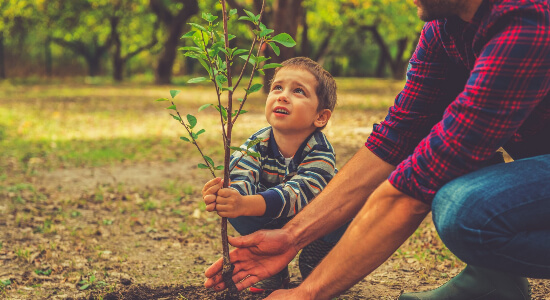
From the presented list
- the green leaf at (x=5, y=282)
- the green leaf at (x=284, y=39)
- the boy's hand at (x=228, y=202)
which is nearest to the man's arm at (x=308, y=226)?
the boy's hand at (x=228, y=202)

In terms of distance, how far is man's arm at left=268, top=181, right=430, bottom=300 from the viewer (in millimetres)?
1915

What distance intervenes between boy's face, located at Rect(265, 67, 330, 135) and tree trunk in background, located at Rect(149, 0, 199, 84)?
66.0 feet

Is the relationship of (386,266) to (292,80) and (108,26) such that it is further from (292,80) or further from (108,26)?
(108,26)

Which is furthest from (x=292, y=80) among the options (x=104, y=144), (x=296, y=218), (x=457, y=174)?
(x=104, y=144)

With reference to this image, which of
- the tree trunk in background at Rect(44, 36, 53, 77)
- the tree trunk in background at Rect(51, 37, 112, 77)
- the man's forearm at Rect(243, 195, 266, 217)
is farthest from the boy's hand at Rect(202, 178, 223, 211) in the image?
the tree trunk in background at Rect(51, 37, 112, 77)

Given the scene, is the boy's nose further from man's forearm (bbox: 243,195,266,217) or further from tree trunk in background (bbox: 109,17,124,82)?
tree trunk in background (bbox: 109,17,124,82)

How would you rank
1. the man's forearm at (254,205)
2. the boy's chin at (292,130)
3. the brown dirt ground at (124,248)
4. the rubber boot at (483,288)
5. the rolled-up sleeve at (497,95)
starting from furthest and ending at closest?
the brown dirt ground at (124,248), the boy's chin at (292,130), the rubber boot at (483,288), the man's forearm at (254,205), the rolled-up sleeve at (497,95)

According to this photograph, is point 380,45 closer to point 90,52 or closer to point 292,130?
point 90,52

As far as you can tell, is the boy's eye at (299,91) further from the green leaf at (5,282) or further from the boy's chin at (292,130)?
the green leaf at (5,282)

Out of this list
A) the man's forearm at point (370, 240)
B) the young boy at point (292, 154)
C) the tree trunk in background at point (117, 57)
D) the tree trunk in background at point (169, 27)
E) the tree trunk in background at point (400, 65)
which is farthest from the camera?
the tree trunk in background at point (400, 65)

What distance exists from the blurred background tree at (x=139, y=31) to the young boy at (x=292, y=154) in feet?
50.7

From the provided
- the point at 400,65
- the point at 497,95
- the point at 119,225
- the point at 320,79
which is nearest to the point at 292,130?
the point at 320,79

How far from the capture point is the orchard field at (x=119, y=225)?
112 inches

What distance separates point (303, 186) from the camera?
246 centimetres
